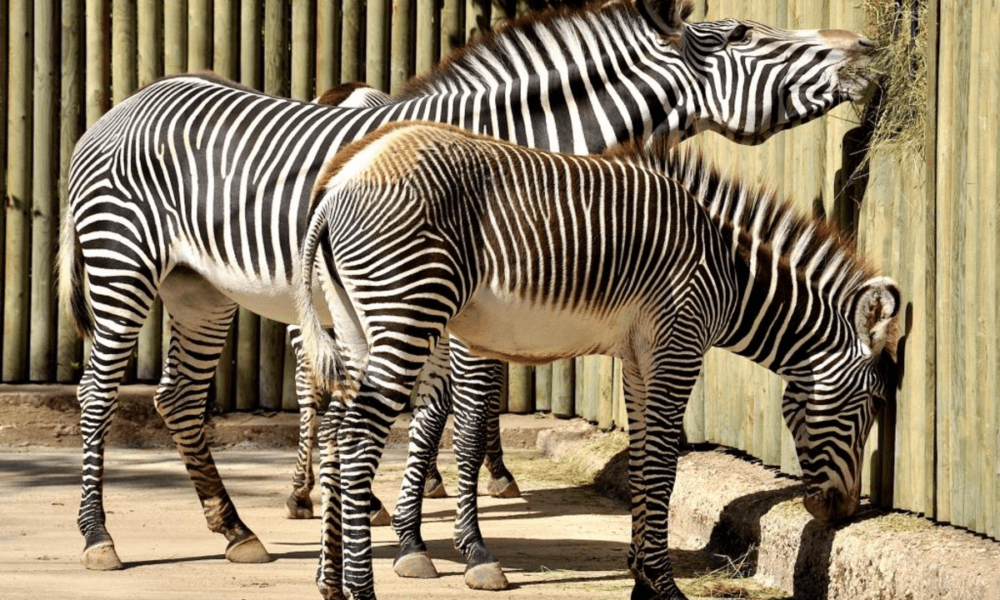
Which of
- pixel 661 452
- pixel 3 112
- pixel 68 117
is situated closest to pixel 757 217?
pixel 661 452

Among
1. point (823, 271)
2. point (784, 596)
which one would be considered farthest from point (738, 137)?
point (784, 596)

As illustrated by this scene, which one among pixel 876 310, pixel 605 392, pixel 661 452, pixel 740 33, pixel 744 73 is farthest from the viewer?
pixel 605 392

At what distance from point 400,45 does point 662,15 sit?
3581mm

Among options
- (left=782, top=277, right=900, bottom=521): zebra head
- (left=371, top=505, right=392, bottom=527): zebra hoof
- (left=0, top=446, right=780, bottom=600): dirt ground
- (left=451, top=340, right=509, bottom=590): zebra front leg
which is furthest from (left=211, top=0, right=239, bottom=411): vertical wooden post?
(left=782, top=277, right=900, bottom=521): zebra head

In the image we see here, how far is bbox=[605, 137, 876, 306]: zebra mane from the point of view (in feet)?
18.9

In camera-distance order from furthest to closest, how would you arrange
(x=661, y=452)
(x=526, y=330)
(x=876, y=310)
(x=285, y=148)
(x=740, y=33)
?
(x=740, y=33)
(x=285, y=148)
(x=876, y=310)
(x=661, y=452)
(x=526, y=330)

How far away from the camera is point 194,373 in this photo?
661 centimetres

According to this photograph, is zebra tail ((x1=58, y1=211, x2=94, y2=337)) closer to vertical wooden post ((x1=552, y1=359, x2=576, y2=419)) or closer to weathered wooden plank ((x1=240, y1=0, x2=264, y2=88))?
weathered wooden plank ((x1=240, y1=0, x2=264, y2=88))

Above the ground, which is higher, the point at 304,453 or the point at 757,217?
the point at 757,217

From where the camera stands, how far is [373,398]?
4977 mm

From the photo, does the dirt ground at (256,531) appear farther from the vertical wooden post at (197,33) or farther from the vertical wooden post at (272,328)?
the vertical wooden post at (197,33)

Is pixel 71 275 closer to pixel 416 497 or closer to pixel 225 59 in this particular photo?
pixel 416 497

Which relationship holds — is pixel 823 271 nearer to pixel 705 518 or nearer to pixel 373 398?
pixel 705 518

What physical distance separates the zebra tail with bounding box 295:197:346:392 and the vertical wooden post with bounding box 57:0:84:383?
15.8 feet
